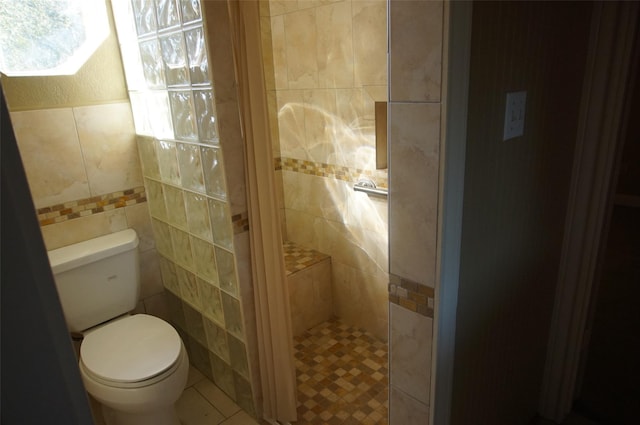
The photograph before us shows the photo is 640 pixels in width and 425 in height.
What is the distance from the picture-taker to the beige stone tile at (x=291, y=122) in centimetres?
251

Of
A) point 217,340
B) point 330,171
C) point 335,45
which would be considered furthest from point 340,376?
point 335,45

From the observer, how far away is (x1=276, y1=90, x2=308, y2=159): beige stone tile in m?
2.51

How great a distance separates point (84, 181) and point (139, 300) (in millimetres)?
683

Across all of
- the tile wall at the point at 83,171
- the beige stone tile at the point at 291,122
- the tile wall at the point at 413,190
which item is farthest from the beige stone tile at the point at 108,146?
the tile wall at the point at 413,190

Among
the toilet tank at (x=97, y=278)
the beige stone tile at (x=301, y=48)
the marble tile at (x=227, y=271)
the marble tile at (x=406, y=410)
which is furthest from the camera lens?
the beige stone tile at (x=301, y=48)

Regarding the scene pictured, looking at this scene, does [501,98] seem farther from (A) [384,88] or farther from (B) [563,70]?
(A) [384,88]

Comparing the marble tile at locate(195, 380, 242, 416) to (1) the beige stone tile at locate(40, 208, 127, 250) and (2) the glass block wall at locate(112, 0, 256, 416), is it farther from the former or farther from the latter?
(1) the beige stone tile at locate(40, 208, 127, 250)

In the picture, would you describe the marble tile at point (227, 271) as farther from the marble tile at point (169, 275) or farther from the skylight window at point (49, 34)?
the skylight window at point (49, 34)

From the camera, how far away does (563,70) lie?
1181mm

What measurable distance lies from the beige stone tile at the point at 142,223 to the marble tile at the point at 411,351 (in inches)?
61.5

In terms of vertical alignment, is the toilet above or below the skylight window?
below

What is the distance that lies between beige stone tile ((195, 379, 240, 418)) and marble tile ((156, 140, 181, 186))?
3.48ft

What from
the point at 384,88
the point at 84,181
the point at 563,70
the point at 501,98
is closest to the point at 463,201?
the point at 501,98

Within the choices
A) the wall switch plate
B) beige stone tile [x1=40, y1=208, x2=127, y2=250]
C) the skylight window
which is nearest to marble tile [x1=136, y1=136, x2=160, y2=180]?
beige stone tile [x1=40, y1=208, x2=127, y2=250]
